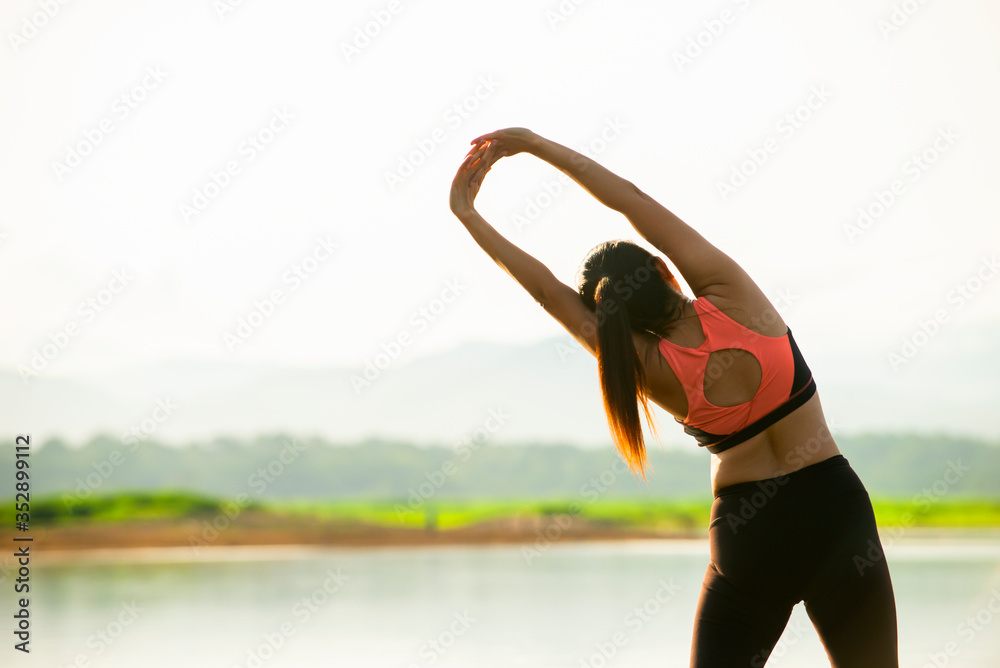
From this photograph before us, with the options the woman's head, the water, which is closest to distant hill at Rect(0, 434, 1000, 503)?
the water

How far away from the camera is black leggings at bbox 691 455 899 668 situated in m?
1.41

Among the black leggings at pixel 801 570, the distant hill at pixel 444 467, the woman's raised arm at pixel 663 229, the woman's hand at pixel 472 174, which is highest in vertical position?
the woman's hand at pixel 472 174

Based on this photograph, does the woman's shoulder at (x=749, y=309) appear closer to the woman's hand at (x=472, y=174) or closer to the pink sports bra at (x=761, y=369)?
the pink sports bra at (x=761, y=369)

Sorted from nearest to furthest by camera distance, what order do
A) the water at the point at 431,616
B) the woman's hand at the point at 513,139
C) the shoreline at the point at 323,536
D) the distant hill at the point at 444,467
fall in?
the woman's hand at the point at 513,139 → the water at the point at 431,616 → the shoreline at the point at 323,536 → the distant hill at the point at 444,467

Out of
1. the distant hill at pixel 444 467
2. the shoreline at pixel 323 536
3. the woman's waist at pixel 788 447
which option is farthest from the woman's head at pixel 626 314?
the distant hill at pixel 444 467

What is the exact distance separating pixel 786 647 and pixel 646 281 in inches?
144

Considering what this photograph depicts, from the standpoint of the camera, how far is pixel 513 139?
1653 mm

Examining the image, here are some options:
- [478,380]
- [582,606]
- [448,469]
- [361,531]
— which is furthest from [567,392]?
[582,606]

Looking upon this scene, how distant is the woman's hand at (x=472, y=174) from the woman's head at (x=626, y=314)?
0.31m

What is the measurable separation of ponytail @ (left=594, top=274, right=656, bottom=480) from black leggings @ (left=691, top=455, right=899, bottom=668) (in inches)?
9.0

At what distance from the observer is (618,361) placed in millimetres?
1423

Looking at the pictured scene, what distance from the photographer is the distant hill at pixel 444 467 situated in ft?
99.0

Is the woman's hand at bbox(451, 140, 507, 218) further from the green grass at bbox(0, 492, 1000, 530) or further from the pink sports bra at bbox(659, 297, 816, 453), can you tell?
the green grass at bbox(0, 492, 1000, 530)

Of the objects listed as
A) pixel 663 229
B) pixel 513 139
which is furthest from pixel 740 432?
pixel 513 139
